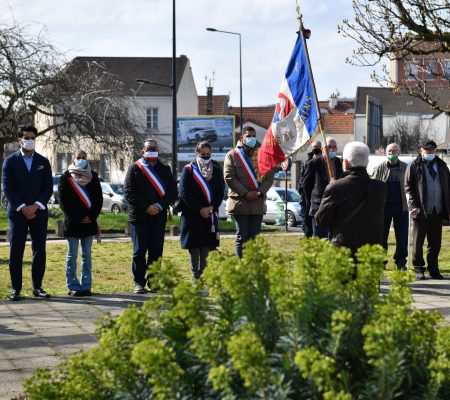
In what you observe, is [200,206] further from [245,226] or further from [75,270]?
[75,270]

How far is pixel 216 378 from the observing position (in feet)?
9.65

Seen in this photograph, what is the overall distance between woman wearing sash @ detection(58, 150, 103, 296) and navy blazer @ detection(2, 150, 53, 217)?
0.48 meters

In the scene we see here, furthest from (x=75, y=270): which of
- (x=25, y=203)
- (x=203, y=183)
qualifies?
(x=203, y=183)

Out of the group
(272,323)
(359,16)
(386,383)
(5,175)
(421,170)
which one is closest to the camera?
(386,383)

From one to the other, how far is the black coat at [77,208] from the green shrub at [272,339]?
7.31m

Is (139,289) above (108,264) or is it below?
above

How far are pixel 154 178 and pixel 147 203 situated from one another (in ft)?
1.12

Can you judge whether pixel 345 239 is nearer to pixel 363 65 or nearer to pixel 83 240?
pixel 83 240

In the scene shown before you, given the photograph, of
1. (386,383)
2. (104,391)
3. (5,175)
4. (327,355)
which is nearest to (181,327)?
(104,391)

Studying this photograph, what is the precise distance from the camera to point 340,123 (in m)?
92.1

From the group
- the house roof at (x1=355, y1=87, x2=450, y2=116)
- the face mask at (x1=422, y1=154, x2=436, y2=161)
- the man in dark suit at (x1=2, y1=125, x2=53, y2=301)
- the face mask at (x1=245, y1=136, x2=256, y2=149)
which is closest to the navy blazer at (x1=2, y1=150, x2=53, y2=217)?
the man in dark suit at (x1=2, y1=125, x2=53, y2=301)

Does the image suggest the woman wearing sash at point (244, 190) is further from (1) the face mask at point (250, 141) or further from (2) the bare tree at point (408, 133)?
(2) the bare tree at point (408, 133)

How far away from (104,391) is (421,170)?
989cm

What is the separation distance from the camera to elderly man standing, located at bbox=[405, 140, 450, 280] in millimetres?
12633
